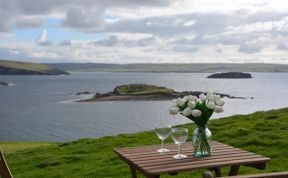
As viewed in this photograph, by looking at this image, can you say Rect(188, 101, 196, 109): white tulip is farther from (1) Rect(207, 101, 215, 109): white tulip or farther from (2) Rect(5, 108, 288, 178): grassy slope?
(2) Rect(5, 108, 288, 178): grassy slope

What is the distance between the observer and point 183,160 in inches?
207

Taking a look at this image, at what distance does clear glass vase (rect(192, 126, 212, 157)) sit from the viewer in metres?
5.48

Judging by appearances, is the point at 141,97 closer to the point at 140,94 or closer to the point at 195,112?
the point at 140,94

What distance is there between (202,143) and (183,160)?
37cm

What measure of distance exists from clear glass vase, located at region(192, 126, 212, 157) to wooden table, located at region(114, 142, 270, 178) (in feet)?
0.30

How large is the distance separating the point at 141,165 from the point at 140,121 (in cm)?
6572

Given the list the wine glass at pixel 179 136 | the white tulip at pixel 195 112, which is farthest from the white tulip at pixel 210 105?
the wine glass at pixel 179 136

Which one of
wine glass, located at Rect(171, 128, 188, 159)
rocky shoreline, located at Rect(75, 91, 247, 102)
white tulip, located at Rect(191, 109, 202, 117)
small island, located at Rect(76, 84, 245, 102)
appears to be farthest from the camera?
small island, located at Rect(76, 84, 245, 102)

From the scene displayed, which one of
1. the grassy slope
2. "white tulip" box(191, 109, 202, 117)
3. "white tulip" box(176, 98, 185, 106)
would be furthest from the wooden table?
the grassy slope

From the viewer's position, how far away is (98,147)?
14.7 m

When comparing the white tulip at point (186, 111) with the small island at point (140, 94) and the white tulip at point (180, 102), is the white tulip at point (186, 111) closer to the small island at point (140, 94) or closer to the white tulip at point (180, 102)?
the white tulip at point (180, 102)

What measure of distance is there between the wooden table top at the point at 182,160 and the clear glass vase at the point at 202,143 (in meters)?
0.08

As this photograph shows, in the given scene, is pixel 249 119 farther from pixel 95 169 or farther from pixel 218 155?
pixel 218 155

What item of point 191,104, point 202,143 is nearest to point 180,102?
point 191,104
